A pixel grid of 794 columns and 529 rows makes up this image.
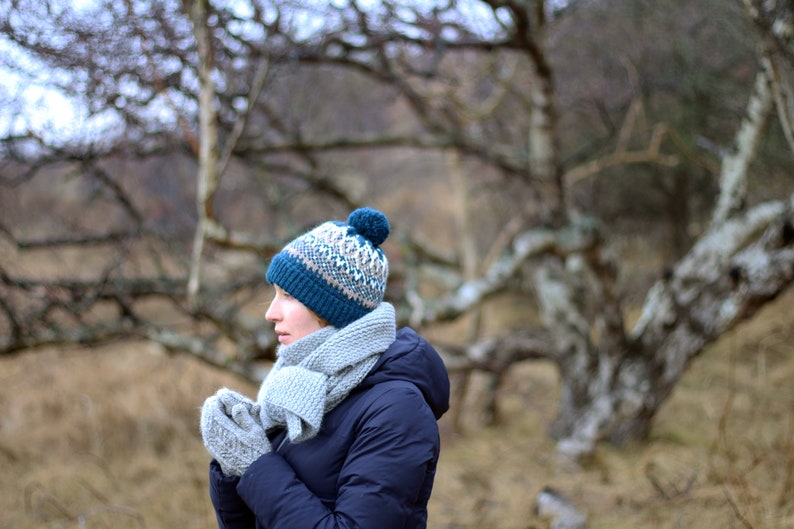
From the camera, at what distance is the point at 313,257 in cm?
181

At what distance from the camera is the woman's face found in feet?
6.07

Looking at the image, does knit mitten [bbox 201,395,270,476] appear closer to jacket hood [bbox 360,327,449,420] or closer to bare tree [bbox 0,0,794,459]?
jacket hood [bbox 360,327,449,420]

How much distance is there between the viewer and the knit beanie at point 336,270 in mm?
1807

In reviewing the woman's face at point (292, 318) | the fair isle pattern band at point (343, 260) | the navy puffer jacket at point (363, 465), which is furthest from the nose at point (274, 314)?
the navy puffer jacket at point (363, 465)

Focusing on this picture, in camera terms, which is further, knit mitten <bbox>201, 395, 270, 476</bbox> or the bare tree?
the bare tree

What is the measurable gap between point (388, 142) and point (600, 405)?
9.71ft

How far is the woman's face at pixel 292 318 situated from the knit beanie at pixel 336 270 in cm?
3

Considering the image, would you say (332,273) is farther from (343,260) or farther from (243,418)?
(243,418)

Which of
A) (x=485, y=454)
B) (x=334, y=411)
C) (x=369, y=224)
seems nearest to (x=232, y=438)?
(x=334, y=411)

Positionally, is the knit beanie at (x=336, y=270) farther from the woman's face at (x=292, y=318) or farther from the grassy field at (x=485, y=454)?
the grassy field at (x=485, y=454)

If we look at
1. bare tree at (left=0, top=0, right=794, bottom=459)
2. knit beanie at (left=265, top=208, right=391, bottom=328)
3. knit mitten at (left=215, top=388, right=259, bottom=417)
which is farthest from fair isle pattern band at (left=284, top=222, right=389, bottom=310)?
bare tree at (left=0, top=0, right=794, bottom=459)

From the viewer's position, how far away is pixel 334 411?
71.4 inches

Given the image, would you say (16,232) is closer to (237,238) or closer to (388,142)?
(237,238)

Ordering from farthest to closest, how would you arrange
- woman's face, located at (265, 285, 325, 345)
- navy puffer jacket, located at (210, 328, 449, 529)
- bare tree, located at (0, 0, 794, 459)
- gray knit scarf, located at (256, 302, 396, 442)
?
bare tree, located at (0, 0, 794, 459)
woman's face, located at (265, 285, 325, 345)
gray knit scarf, located at (256, 302, 396, 442)
navy puffer jacket, located at (210, 328, 449, 529)
